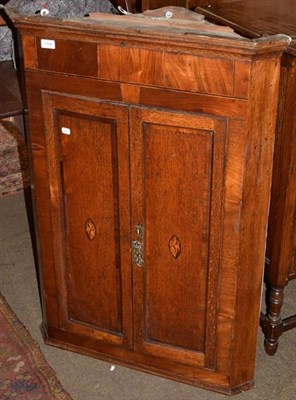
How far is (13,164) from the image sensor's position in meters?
4.05

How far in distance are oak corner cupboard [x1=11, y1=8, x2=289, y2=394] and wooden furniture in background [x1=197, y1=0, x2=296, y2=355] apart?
220 millimetres

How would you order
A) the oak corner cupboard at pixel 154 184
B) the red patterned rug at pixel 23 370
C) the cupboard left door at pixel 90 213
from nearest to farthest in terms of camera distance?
1. the oak corner cupboard at pixel 154 184
2. the cupboard left door at pixel 90 213
3. the red patterned rug at pixel 23 370

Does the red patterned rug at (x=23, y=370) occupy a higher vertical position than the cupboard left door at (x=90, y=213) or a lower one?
lower

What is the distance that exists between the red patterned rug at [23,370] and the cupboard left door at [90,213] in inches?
7.3

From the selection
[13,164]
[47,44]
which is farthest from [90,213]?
[13,164]

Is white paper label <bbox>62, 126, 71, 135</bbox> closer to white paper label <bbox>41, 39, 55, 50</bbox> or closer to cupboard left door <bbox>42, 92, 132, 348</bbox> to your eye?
cupboard left door <bbox>42, 92, 132, 348</bbox>

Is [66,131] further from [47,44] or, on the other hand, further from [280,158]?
[280,158]

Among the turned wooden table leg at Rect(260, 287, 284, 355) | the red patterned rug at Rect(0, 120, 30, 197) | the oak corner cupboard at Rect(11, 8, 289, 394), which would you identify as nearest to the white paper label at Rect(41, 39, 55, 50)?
the oak corner cupboard at Rect(11, 8, 289, 394)

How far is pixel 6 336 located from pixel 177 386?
2.55 feet

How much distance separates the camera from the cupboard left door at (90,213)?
2.18 metres

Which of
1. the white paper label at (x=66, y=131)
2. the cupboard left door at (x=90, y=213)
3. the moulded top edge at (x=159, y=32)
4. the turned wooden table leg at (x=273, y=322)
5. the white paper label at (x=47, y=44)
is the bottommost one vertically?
the turned wooden table leg at (x=273, y=322)

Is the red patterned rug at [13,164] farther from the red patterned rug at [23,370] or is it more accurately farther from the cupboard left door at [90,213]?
the cupboard left door at [90,213]

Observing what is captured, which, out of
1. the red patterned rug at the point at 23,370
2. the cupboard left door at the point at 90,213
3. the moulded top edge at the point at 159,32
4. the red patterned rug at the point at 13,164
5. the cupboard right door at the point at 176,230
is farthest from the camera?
the red patterned rug at the point at 13,164

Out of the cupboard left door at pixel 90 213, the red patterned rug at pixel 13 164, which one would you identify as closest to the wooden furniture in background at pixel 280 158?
the cupboard left door at pixel 90 213
